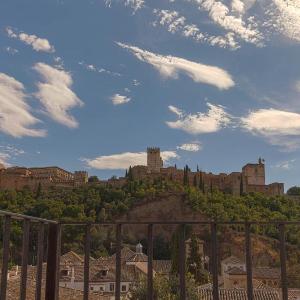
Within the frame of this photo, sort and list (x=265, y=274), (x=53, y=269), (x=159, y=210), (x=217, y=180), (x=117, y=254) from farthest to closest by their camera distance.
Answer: (x=217, y=180)
(x=159, y=210)
(x=265, y=274)
(x=53, y=269)
(x=117, y=254)

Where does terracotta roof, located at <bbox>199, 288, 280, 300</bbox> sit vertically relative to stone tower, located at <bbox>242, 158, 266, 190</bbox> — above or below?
below

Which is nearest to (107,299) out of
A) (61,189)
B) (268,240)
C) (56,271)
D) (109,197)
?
(56,271)

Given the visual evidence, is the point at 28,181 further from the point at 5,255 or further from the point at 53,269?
the point at 5,255

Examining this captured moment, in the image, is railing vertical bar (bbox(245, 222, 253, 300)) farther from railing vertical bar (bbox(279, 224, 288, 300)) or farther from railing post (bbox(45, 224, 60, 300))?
railing post (bbox(45, 224, 60, 300))

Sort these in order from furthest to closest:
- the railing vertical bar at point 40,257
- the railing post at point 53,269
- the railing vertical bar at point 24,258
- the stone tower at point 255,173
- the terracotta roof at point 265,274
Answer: the stone tower at point 255,173 < the terracotta roof at point 265,274 < the railing post at point 53,269 < the railing vertical bar at point 40,257 < the railing vertical bar at point 24,258

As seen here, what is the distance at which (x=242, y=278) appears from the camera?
23938 millimetres

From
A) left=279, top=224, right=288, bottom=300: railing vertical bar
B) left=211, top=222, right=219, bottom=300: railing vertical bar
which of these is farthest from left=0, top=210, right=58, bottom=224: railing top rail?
left=279, top=224, right=288, bottom=300: railing vertical bar

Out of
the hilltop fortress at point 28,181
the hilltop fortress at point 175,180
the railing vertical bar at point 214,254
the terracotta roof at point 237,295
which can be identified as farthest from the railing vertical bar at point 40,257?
the hilltop fortress at point 28,181

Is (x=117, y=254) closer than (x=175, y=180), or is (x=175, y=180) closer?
(x=117, y=254)

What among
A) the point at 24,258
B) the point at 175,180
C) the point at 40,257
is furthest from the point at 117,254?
the point at 175,180

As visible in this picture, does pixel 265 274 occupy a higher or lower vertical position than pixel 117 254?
lower

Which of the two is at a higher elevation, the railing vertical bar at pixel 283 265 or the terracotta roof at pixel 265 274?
the railing vertical bar at pixel 283 265

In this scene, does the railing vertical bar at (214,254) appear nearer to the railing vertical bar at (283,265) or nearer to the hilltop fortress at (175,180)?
the railing vertical bar at (283,265)

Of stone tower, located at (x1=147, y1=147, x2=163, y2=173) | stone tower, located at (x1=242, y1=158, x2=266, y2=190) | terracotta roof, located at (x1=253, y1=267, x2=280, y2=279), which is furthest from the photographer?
stone tower, located at (x1=147, y1=147, x2=163, y2=173)
